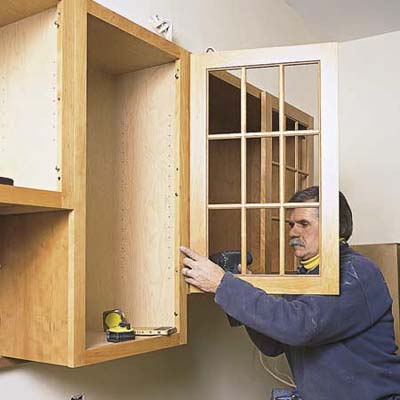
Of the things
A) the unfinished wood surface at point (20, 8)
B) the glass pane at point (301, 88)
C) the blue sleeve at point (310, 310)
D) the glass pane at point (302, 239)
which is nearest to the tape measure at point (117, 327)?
the blue sleeve at point (310, 310)

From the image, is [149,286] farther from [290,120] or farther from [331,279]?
[290,120]

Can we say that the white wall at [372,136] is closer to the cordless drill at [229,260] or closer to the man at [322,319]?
the man at [322,319]

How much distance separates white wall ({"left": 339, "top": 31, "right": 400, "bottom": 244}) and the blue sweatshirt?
5.04 ft

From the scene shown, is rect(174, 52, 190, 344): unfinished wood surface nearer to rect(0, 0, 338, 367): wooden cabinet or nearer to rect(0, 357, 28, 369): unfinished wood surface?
rect(0, 0, 338, 367): wooden cabinet

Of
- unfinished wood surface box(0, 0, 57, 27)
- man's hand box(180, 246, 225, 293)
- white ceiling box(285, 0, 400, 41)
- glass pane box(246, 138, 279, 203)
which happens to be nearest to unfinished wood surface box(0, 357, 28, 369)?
man's hand box(180, 246, 225, 293)

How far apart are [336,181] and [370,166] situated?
1.97 m

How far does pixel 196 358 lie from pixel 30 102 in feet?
4.06

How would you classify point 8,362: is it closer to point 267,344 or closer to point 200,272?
point 200,272

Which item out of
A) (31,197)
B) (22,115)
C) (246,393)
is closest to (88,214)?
(22,115)

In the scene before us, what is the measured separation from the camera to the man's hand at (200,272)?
67.1 inches

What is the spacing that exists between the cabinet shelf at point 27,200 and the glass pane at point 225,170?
764mm

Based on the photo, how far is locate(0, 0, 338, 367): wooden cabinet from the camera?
1377 mm

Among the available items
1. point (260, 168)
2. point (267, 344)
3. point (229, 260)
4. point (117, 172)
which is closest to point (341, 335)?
point (267, 344)

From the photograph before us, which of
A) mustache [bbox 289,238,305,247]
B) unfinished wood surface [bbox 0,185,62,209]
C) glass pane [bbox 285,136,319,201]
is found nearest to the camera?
unfinished wood surface [bbox 0,185,62,209]
